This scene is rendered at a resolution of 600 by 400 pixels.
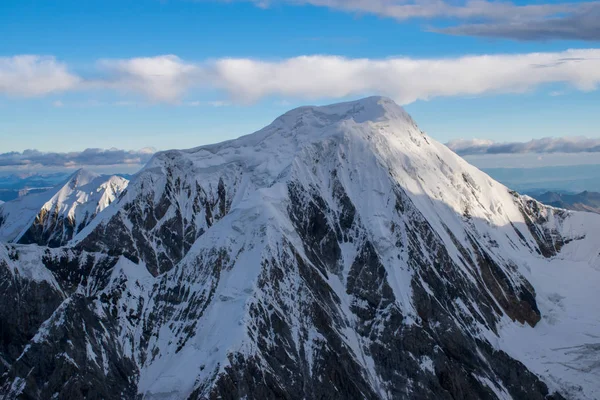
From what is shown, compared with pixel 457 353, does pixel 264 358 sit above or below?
above

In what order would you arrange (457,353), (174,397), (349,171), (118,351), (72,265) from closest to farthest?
(174,397) → (118,351) → (457,353) → (72,265) → (349,171)

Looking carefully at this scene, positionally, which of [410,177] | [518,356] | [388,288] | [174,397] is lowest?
[518,356]

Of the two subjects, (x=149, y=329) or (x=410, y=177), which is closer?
(x=149, y=329)

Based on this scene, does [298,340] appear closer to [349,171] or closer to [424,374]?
[424,374]

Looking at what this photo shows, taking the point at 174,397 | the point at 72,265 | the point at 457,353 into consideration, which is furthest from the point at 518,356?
the point at 72,265

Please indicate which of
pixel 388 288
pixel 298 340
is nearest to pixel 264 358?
pixel 298 340

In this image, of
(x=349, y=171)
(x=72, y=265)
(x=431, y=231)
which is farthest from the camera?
(x=349, y=171)

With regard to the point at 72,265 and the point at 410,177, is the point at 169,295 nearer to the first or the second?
the point at 72,265
